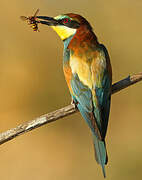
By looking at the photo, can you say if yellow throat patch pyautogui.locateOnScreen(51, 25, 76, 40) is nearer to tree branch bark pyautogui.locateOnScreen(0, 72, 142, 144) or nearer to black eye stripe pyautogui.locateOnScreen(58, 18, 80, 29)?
black eye stripe pyautogui.locateOnScreen(58, 18, 80, 29)

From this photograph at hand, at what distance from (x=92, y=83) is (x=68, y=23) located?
2.38ft

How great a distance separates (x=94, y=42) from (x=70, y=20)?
0.95 ft

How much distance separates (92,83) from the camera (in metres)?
3.01

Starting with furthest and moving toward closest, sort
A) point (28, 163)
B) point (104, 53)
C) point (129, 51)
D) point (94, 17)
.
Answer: point (94, 17) < point (129, 51) < point (28, 163) < point (104, 53)

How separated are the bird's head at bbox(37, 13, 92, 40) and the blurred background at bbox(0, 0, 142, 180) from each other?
147 centimetres

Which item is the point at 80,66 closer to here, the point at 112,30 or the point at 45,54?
the point at 45,54

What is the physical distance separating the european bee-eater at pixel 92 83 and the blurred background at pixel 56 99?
1.50 m

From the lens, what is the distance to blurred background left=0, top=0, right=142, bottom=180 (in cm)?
454

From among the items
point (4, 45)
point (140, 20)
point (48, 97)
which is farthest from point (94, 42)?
point (140, 20)

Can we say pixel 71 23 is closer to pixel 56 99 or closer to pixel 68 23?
pixel 68 23

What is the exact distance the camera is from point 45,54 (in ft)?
17.0

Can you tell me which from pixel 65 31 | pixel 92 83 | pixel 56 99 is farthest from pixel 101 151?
pixel 56 99

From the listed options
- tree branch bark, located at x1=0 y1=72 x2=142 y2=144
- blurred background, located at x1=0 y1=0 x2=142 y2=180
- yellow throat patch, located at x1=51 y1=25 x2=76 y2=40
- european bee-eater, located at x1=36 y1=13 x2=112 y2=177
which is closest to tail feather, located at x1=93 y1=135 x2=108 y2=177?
european bee-eater, located at x1=36 y1=13 x2=112 y2=177

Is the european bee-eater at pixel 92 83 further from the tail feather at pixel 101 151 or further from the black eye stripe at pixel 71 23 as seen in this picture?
the black eye stripe at pixel 71 23
